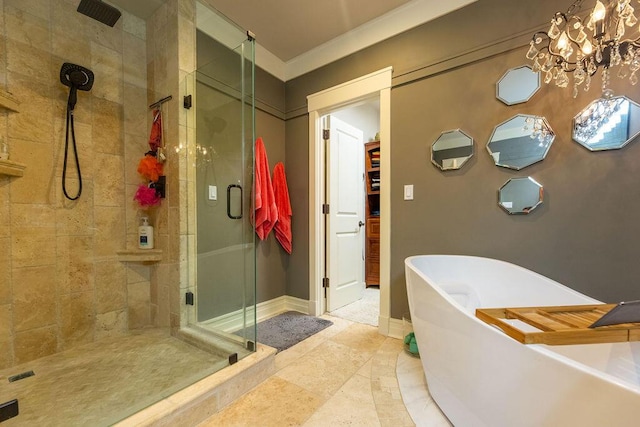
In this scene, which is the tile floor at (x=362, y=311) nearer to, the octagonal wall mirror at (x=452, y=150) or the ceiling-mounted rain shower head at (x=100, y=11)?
the octagonal wall mirror at (x=452, y=150)

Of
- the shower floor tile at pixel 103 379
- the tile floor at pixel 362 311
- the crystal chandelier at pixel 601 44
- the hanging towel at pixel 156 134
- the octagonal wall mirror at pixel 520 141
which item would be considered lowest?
the tile floor at pixel 362 311

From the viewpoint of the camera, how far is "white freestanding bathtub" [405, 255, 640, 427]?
24.8 inches

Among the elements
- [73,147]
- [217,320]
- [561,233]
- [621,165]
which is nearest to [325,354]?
[217,320]

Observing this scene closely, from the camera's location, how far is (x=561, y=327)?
0.87 meters

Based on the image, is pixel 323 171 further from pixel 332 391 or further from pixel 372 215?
pixel 332 391

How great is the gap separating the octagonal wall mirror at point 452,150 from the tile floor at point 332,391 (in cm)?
141

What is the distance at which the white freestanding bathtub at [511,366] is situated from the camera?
629 mm

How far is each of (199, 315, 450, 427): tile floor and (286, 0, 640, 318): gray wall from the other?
0.52 metres

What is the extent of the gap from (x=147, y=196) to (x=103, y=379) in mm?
1190

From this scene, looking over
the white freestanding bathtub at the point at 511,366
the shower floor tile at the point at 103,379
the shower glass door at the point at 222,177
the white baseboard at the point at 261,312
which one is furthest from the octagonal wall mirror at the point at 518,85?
the shower floor tile at the point at 103,379

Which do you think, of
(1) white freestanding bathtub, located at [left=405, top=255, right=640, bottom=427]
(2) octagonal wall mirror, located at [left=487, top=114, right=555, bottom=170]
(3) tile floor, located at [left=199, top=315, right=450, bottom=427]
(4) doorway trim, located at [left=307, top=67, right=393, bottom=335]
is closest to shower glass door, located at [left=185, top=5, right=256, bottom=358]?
(3) tile floor, located at [left=199, top=315, right=450, bottom=427]

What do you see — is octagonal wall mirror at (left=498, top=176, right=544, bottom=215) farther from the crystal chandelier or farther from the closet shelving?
the closet shelving

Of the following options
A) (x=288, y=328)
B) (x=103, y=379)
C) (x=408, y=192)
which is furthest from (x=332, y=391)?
(x=408, y=192)

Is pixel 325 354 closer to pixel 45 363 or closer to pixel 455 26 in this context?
pixel 45 363
